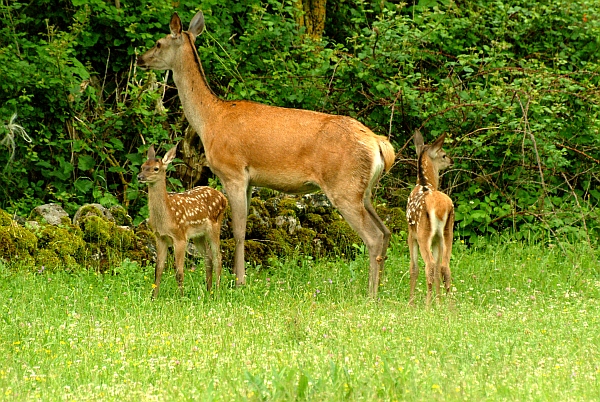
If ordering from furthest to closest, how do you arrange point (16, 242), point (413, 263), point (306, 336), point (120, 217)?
point (120, 217) < point (16, 242) < point (413, 263) < point (306, 336)

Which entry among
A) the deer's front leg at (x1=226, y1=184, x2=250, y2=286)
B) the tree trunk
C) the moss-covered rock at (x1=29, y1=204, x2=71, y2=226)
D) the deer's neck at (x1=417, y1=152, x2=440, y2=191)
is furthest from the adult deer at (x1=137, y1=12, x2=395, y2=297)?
the tree trunk

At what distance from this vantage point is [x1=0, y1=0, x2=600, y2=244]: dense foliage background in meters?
11.7

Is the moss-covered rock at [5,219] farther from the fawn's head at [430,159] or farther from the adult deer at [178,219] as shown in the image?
the fawn's head at [430,159]

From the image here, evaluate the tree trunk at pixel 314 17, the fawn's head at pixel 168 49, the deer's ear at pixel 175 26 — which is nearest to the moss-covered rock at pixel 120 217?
the fawn's head at pixel 168 49

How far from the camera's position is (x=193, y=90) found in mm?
10430

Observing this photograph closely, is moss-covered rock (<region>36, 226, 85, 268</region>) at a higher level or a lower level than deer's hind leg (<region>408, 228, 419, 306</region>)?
lower

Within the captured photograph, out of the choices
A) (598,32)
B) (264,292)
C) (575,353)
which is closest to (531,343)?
(575,353)

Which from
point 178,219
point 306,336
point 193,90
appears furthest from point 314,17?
point 306,336

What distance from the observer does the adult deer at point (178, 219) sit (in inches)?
366

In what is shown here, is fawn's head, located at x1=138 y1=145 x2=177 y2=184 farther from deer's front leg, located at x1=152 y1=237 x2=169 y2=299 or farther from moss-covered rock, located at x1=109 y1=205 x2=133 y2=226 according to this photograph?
moss-covered rock, located at x1=109 y1=205 x2=133 y2=226

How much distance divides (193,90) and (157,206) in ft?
5.25

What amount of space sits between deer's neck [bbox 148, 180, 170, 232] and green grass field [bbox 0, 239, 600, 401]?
1.85ft

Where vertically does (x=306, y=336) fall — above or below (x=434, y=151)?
below

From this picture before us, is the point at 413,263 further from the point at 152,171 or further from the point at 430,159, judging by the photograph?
the point at 152,171
